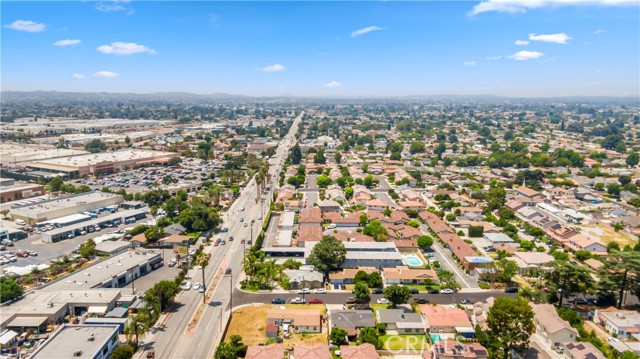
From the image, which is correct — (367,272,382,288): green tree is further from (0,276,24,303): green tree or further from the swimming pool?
(0,276,24,303): green tree

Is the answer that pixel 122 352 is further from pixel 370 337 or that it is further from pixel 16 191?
pixel 16 191

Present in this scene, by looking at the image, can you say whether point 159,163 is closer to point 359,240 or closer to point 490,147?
point 359,240

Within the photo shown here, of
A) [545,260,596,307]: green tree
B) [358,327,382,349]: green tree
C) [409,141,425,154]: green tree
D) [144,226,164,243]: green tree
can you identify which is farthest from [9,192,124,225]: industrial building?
[409,141,425,154]: green tree

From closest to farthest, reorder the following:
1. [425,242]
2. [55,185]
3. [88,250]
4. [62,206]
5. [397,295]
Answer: [397,295] < [88,250] < [425,242] < [62,206] < [55,185]

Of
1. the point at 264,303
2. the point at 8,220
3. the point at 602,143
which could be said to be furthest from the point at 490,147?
the point at 8,220

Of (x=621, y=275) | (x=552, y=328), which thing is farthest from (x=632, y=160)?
(x=552, y=328)
